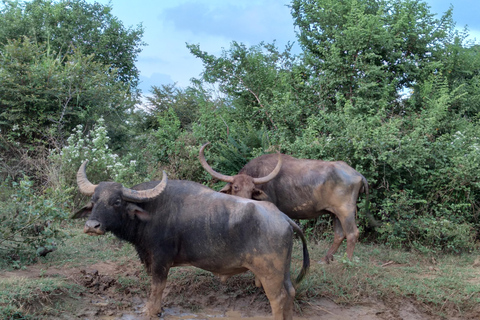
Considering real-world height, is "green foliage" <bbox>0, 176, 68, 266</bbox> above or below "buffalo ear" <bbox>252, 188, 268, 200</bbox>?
below

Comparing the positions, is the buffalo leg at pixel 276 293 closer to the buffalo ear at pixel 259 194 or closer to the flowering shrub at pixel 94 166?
the buffalo ear at pixel 259 194

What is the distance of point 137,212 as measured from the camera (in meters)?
4.48

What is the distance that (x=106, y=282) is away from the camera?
5.27 m

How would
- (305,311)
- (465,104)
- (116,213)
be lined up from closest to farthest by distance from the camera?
(116,213) → (305,311) → (465,104)

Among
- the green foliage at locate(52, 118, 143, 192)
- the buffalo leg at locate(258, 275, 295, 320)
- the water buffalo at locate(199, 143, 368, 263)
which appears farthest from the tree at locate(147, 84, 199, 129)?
the buffalo leg at locate(258, 275, 295, 320)

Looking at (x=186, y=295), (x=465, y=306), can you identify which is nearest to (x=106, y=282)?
(x=186, y=295)

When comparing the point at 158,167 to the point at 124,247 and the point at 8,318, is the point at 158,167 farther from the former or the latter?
the point at 8,318

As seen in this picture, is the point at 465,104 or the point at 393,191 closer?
the point at 393,191

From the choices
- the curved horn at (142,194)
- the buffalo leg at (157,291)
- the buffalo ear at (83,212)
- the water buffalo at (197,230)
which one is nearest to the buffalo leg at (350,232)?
the water buffalo at (197,230)

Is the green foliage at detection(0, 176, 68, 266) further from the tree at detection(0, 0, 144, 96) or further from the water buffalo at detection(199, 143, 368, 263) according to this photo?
the tree at detection(0, 0, 144, 96)

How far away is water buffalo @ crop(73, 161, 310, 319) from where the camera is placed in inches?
160

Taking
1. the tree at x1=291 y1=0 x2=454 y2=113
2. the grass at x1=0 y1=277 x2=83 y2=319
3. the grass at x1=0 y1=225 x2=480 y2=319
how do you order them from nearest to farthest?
1. the grass at x1=0 y1=277 x2=83 y2=319
2. the grass at x1=0 y1=225 x2=480 y2=319
3. the tree at x1=291 y1=0 x2=454 y2=113

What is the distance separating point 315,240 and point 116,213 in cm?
442

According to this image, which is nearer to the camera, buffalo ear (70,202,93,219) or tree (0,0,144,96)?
buffalo ear (70,202,93,219)
